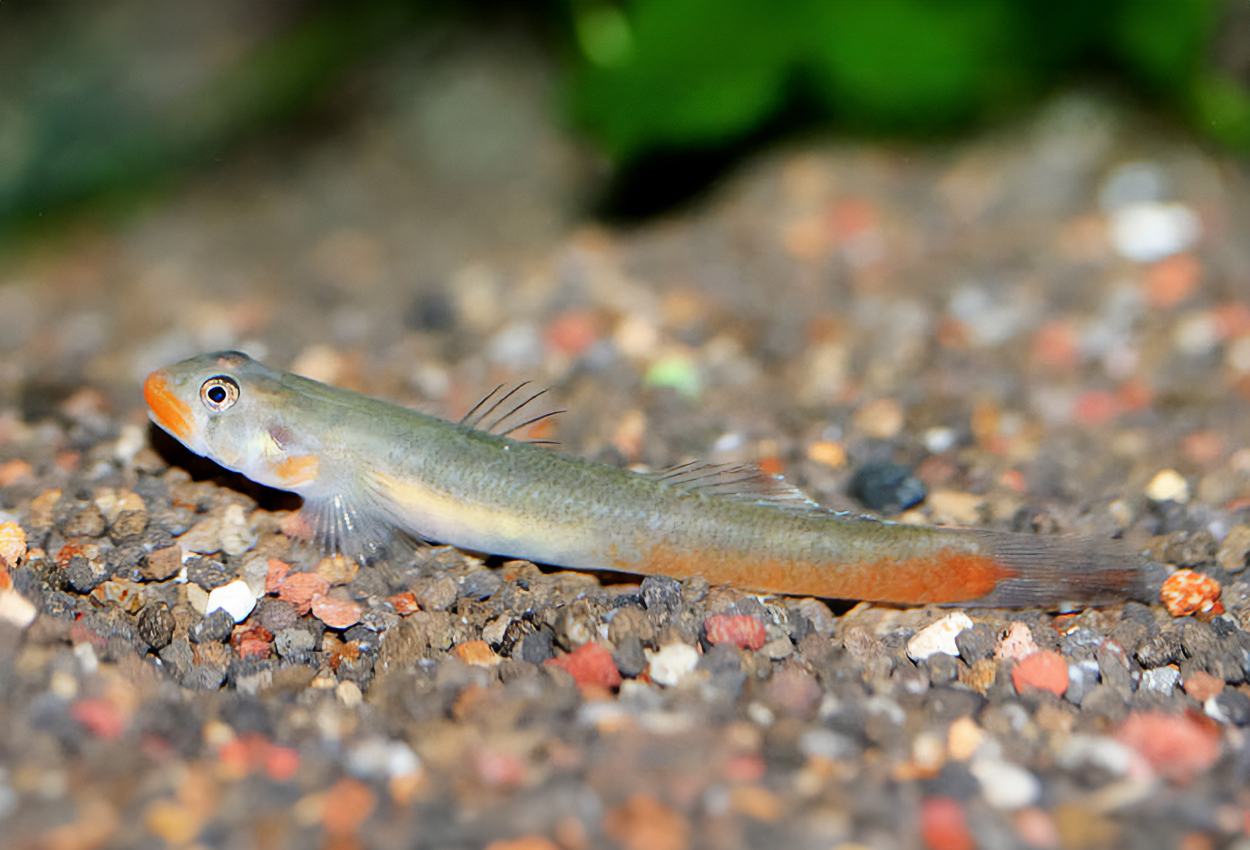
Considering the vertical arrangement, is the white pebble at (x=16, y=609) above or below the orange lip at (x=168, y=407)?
below

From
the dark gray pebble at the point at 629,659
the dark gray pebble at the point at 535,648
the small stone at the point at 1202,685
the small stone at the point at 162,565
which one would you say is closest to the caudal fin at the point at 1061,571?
the small stone at the point at 1202,685

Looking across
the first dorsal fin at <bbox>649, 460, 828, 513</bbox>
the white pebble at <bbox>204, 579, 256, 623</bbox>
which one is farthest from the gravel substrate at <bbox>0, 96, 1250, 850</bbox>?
the first dorsal fin at <bbox>649, 460, 828, 513</bbox>

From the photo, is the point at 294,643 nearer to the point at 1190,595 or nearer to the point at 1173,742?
the point at 1173,742

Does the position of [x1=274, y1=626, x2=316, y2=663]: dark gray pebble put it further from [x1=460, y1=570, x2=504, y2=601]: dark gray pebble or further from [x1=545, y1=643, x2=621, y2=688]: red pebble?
[x1=545, y1=643, x2=621, y2=688]: red pebble

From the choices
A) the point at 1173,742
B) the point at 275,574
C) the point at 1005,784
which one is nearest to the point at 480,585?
the point at 275,574

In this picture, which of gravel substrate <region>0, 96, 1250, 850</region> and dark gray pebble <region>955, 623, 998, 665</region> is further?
dark gray pebble <region>955, 623, 998, 665</region>

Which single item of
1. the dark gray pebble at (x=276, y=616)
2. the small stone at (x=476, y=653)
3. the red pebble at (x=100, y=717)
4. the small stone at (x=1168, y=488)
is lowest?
the small stone at (x=1168, y=488)

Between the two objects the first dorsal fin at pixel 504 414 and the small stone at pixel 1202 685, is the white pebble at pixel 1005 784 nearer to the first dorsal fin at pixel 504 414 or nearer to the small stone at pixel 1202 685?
the small stone at pixel 1202 685
